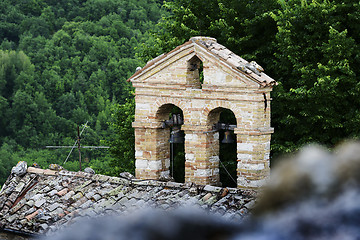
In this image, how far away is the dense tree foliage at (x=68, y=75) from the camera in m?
54.2

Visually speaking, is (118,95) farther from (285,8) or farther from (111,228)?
(111,228)

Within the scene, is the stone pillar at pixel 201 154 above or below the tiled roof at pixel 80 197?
above

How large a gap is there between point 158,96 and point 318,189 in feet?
37.6

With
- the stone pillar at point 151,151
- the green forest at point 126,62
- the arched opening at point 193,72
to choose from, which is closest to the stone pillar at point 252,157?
the arched opening at point 193,72

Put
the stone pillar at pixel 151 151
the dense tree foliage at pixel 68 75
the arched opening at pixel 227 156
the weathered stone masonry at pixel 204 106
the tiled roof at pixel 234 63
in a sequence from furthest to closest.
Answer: the dense tree foliage at pixel 68 75 → the arched opening at pixel 227 156 → the stone pillar at pixel 151 151 → the weathered stone masonry at pixel 204 106 → the tiled roof at pixel 234 63

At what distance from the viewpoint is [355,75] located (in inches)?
704

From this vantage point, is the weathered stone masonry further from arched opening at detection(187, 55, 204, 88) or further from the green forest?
the green forest

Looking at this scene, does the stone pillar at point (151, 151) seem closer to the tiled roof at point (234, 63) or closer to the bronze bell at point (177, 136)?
the bronze bell at point (177, 136)

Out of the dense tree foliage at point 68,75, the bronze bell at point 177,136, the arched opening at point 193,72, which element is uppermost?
the dense tree foliage at point 68,75

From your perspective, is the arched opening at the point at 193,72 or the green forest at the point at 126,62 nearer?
the arched opening at the point at 193,72

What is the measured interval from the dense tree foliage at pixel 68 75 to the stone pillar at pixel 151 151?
38.5 m

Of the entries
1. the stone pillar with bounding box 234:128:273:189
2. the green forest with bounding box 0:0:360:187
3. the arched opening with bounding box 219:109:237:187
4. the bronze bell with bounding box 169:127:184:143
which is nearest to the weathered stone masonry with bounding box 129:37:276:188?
the stone pillar with bounding box 234:128:273:189

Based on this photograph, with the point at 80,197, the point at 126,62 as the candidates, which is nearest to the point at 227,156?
the point at 80,197

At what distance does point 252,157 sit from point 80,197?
10.7 ft
